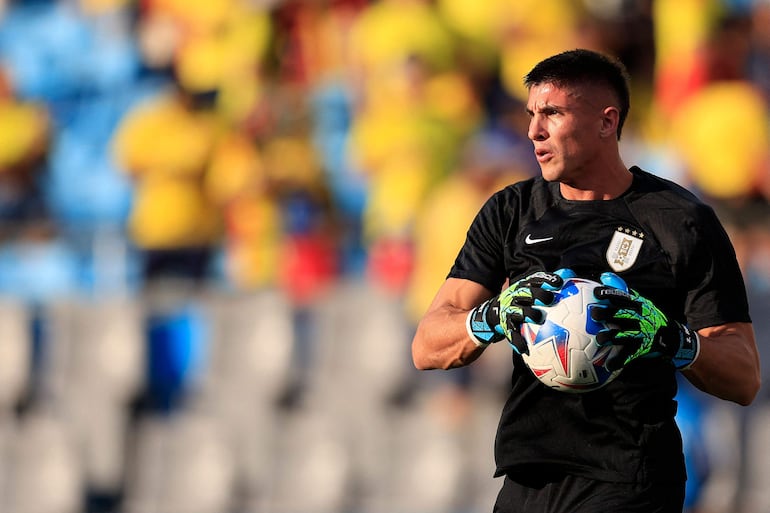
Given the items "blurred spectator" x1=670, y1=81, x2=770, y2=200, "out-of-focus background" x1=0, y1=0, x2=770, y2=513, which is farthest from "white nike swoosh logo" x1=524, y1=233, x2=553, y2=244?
"blurred spectator" x1=670, y1=81, x2=770, y2=200

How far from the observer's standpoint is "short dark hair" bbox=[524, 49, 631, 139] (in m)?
3.90

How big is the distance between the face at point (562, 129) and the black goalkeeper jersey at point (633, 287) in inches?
5.0

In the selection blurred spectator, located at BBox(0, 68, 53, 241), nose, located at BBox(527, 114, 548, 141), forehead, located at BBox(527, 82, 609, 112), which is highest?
blurred spectator, located at BBox(0, 68, 53, 241)

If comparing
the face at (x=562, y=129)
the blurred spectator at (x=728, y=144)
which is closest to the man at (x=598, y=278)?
the face at (x=562, y=129)

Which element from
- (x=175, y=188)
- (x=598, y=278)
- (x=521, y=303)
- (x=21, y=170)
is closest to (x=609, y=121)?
(x=598, y=278)

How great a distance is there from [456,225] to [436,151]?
92 cm

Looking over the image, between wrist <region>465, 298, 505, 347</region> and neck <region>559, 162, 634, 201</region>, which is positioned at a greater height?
neck <region>559, 162, 634, 201</region>

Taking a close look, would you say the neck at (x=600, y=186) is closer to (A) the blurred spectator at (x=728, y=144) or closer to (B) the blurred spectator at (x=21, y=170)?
(A) the blurred spectator at (x=728, y=144)

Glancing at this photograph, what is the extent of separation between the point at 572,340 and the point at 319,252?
6439 mm

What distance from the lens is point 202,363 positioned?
32.1 ft

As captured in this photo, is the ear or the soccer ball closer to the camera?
the soccer ball

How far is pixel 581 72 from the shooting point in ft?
12.8

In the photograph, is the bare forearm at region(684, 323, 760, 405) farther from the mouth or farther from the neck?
the mouth

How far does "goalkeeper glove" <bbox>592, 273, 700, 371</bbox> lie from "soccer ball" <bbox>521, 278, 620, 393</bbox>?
21mm
